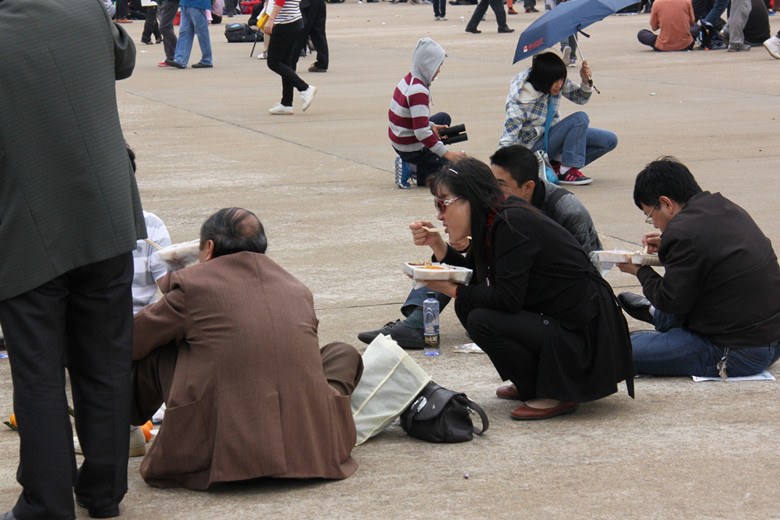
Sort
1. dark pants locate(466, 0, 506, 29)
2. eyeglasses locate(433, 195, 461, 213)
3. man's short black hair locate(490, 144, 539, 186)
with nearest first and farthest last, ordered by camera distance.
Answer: eyeglasses locate(433, 195, 461, 213) < man's short black hair locate(490, 144, 539, 186) < dark pants locate(466, 0, 506, 29)

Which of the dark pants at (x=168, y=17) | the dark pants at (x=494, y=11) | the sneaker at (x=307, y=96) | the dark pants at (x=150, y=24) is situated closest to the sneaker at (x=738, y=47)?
the dark pants at (x=494, y=11)

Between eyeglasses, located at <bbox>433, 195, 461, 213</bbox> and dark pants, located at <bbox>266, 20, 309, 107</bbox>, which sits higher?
eyeglasses, located at <bbox>433, 195, 461, 213</bbox>

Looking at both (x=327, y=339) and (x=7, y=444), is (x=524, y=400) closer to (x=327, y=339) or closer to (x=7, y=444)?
(x=327, y=339)

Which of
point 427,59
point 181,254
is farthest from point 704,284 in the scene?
point 427,59

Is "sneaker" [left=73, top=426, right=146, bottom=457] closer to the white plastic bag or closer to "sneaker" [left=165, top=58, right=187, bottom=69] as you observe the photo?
the white plastic bag

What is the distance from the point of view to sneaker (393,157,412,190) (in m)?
9.01

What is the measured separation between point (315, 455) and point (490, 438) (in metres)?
0.80

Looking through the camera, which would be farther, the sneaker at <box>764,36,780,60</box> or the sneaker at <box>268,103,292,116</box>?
the sneaker at <box>764,36,780,60</box>

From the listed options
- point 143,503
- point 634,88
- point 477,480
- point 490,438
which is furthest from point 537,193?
point 634,88

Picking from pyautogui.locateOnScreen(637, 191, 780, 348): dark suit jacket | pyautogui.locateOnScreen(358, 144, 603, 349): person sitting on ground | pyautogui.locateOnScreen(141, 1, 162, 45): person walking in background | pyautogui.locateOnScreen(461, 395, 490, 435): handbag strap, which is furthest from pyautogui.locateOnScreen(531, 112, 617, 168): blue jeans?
pyautogui.locateOnScreen(141, 1, 162, 45): person walking in background

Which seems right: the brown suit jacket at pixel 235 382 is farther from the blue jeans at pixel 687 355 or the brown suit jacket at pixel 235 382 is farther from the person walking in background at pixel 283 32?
the person walking in background at pixel 283 32

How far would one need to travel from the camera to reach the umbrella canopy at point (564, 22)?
8688 mm

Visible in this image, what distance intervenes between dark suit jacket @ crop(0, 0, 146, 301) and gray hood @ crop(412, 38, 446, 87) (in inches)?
208

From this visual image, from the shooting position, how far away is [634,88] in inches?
586
